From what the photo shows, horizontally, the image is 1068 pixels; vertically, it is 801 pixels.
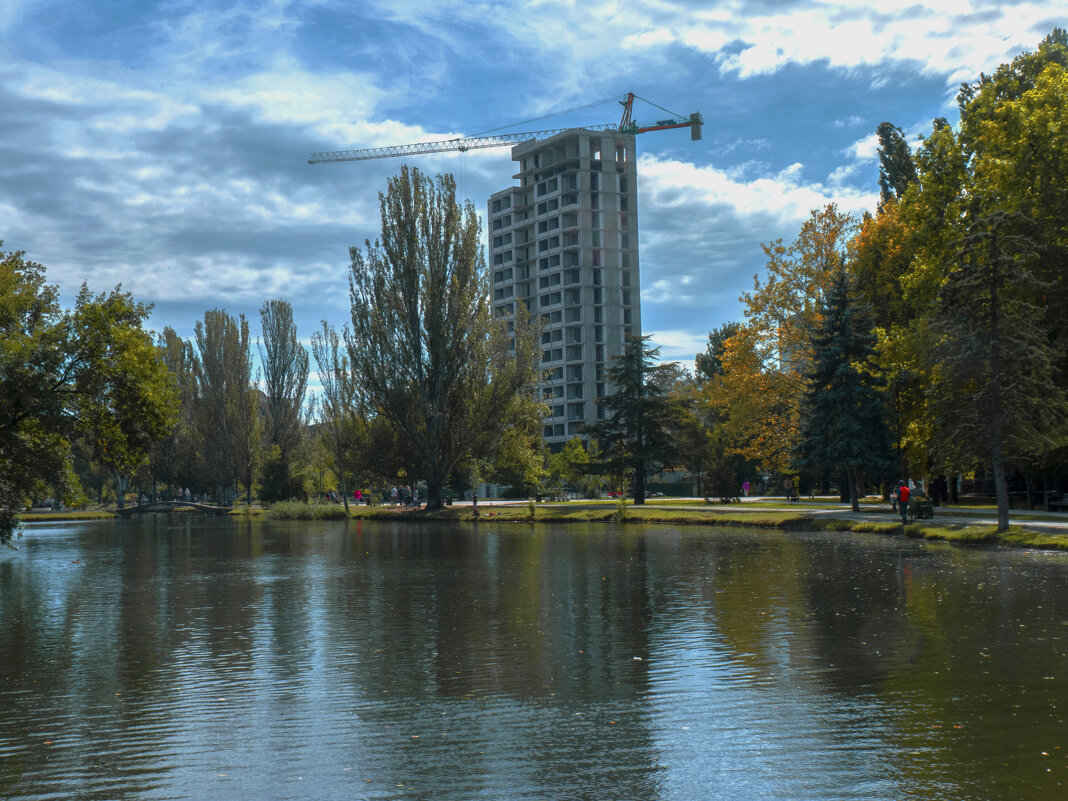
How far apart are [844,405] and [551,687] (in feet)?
114

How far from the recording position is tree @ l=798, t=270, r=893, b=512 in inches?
1598

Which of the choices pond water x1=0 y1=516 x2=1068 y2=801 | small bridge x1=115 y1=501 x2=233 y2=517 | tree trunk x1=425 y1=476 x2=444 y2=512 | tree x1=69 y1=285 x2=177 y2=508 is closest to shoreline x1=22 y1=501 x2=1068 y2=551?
tree trunk x1=425 y1=476 x2=444 y2=512

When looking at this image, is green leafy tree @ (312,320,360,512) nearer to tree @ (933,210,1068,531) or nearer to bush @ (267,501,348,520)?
bush @ (267,501,348,520)

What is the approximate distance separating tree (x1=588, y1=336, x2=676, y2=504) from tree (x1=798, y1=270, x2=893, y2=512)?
1355cm

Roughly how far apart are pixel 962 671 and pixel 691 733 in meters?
3.88

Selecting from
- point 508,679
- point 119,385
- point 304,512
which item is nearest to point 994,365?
point 508,679

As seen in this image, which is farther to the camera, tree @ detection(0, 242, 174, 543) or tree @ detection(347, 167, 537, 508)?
tree @ detection(347, 167, 537, 508)

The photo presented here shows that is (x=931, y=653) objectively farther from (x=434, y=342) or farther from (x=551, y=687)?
(x=434, y=342)

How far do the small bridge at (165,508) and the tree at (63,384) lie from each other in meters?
47.8

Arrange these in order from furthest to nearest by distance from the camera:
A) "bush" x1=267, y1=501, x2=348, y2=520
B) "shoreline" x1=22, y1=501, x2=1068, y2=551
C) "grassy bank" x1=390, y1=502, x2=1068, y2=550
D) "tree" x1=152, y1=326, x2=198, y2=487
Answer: "tree" x1=152, y1=326, x2=198, y2=487 → "bush" x1=267, y1=501, x2=348, y2=520 → "shoreline" x1=22, y1=501, x2=1068, y2=551 → "grassy bank" x1=390, y1=502, x2=1068, y2=550

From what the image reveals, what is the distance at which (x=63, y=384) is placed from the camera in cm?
2923

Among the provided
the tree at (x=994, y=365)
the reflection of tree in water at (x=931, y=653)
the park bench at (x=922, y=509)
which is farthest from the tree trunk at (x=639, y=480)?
the reflection of tree in water at (x=931, y=653)

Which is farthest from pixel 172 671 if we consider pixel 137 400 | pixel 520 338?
pixel 520 338

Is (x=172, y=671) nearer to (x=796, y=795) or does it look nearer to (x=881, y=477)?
(x=796, y=795)
